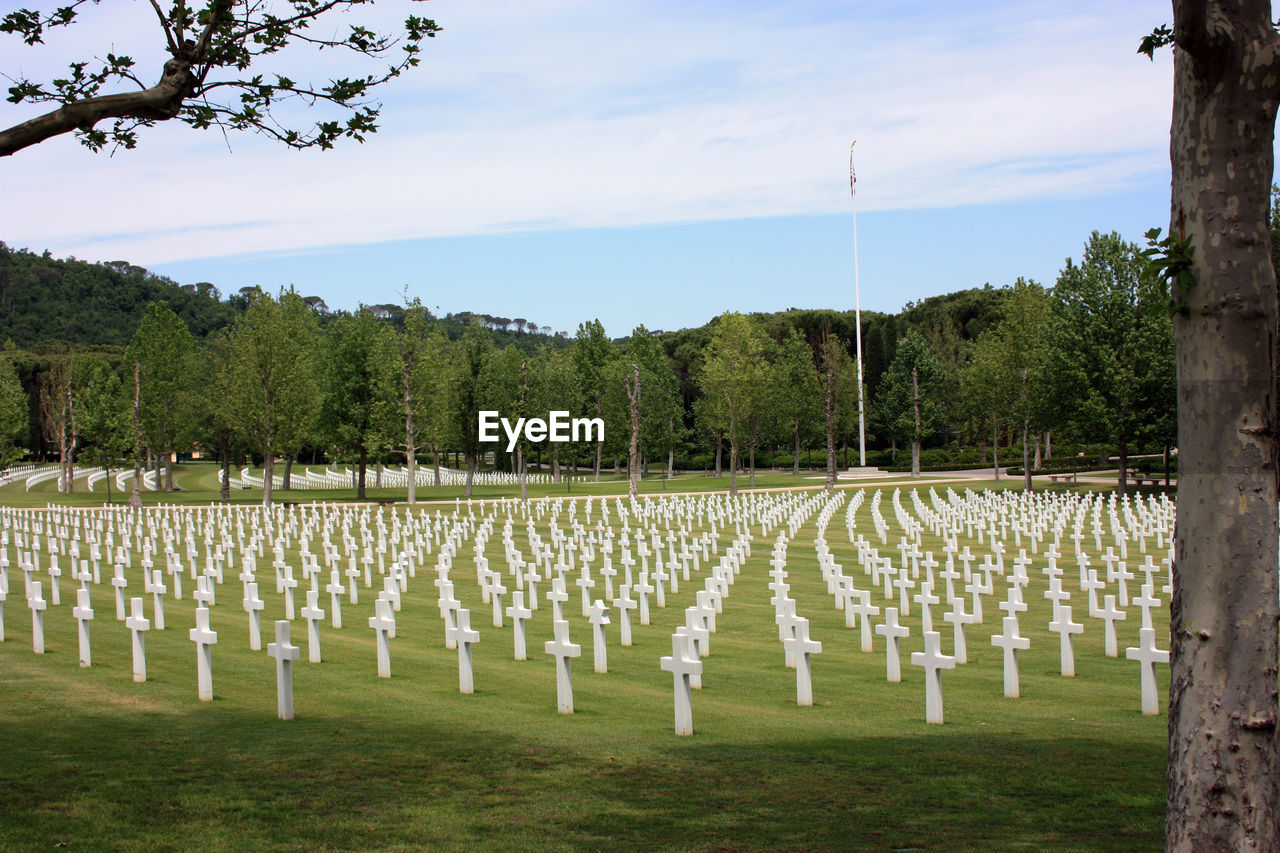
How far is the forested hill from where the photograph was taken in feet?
428

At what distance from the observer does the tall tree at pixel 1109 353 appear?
4491cm

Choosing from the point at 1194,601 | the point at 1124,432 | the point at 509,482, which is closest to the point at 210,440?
the point at 509,482

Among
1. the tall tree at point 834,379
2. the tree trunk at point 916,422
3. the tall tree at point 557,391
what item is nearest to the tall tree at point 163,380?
the tall tree at point 557,391

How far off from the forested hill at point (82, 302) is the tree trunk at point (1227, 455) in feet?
443

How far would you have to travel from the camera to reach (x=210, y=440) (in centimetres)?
6406

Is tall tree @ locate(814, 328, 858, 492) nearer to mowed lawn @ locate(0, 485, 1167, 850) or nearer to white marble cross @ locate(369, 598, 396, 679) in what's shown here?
mowed lawn @ locate(0, 485, 1167, 850)

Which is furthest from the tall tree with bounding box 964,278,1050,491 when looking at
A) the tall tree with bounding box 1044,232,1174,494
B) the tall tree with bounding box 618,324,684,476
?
the tall tree with bounding box 618,324,684,476

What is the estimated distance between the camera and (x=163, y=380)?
61594 mm

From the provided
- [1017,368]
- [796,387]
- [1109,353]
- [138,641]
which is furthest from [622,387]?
[138,641]

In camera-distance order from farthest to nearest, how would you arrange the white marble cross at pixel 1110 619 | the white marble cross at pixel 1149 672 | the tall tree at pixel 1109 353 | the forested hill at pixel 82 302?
the forested hill at pixel 82 302
the tall tree at pixel 1109 353
the white marble cross at pixel 1110 619
the white marble cross at pixel 1149 672

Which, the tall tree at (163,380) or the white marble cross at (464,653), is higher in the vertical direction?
the tall tree at (163,380)

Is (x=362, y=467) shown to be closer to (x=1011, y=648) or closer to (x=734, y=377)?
(x=734, y=377)

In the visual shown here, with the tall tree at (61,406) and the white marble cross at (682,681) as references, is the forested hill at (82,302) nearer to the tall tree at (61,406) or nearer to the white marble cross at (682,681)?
the tall tree at (61,406)

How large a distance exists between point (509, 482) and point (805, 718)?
6713 cm
